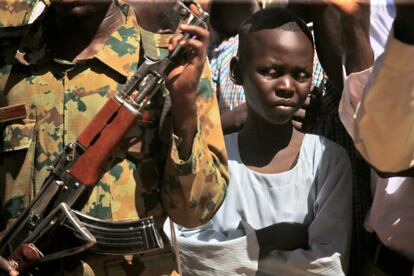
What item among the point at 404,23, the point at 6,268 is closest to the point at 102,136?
the point at 6,268

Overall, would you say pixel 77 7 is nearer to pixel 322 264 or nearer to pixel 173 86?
pixel 173 86

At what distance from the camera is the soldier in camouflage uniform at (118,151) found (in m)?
2.42

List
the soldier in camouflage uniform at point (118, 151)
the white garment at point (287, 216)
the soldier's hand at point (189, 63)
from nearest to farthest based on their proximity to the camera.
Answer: the soldier's hand at point (189, 63) < the soldier in camouflage uniform at point (118, 151) < the white garment at point (287, 216)

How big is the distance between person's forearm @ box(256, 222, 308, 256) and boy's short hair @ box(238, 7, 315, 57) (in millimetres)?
645

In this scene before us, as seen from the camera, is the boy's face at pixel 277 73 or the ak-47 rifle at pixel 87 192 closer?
the ak-47 rifle at pixel 87 192

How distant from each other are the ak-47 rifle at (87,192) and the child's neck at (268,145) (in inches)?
29.1

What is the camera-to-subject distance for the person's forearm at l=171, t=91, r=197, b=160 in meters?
2.32

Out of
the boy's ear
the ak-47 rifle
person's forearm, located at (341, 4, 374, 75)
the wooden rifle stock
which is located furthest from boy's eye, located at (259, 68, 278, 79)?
the wooden rifle stock

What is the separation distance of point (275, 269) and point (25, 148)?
88 centimetres

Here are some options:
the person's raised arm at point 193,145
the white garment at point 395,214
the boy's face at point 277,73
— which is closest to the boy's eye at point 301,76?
the boy's face at point 277,73

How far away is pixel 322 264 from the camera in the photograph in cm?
282

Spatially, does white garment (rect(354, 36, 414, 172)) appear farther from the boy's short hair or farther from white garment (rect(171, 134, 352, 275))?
the boy's short hair

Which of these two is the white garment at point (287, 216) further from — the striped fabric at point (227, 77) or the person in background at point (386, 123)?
the striped fabric at point (227, 77)

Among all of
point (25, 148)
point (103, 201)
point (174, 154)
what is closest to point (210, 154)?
point (174, 154)
